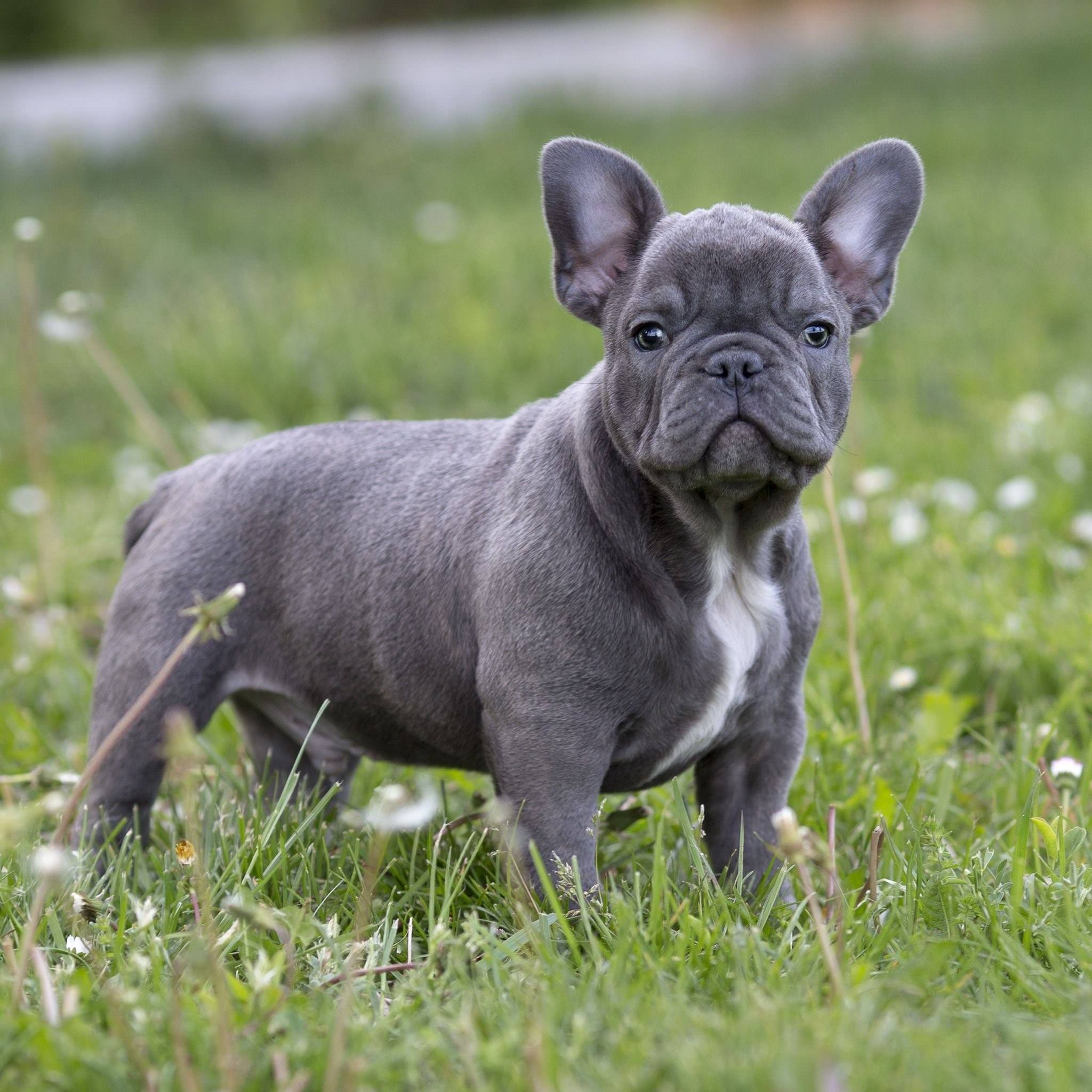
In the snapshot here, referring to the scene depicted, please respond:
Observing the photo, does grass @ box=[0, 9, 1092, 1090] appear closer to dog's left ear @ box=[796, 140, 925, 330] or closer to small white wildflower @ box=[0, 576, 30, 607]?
small white wildflower @ box=[0, 576, 30, 607]

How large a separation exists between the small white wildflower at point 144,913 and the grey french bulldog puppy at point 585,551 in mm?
559

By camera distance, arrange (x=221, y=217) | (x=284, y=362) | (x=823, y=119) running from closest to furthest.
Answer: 1. (x=284, y=362)
2. (x=221, y=217)
3. (x=823, y=119)

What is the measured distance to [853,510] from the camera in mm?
5355

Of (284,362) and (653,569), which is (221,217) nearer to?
(284,362)

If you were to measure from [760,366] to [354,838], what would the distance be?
55.4 inches

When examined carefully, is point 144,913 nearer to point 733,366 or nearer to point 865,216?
point 733,366

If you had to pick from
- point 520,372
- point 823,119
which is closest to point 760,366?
point 520,372

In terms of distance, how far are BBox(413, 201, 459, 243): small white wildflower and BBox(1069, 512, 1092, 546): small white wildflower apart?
14.9 feet

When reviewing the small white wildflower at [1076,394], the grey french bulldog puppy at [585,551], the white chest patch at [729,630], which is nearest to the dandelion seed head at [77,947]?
the grey french bulldog puppy at [585,551]

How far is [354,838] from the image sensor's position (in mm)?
3295

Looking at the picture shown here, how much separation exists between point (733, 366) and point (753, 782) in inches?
41.0

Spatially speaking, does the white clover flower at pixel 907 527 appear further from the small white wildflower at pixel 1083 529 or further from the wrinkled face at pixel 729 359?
the wrinkled face at pixel 729 359

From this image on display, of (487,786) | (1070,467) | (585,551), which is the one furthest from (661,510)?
(1070,467)

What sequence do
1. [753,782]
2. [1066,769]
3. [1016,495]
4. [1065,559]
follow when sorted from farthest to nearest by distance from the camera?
[1016,495], [1065,559], [1066,769], [753,782]
